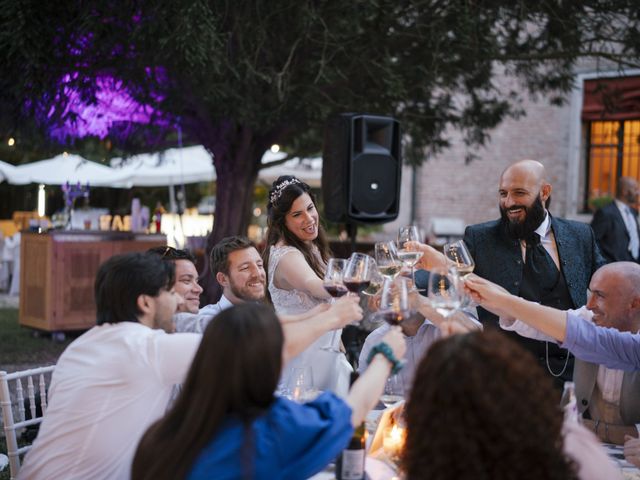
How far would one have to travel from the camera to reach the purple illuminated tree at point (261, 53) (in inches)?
233

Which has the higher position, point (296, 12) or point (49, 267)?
point (296, 12)

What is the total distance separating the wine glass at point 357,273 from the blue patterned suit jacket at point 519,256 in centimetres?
137

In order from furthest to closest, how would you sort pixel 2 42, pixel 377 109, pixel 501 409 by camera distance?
pixel 377 109 → pixel 2 42 → pixel 501 409

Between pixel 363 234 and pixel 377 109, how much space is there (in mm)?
8303

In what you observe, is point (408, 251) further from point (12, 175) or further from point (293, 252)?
point (12, 175)

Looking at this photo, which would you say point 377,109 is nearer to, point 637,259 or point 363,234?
point 637,259

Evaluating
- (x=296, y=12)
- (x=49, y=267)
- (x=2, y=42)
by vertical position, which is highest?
(x=296, y=12)

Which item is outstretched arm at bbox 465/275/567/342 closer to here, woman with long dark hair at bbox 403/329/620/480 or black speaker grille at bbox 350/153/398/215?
woman with long dark hair at bbox 403/329/620/480

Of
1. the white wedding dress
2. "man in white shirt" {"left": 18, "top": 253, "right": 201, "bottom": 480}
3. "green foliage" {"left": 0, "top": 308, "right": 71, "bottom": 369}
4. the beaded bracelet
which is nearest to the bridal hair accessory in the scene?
the white wedding dress

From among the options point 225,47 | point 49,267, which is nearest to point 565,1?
point 225,47

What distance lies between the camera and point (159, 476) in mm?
1771

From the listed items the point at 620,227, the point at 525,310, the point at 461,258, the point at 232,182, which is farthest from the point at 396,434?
the point at 620,227

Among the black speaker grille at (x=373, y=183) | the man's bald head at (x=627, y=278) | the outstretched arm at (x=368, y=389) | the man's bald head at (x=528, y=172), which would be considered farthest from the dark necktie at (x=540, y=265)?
the black speaker grille at (x=373, y=183)

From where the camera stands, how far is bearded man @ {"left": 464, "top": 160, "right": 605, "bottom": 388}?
12.6 ft
